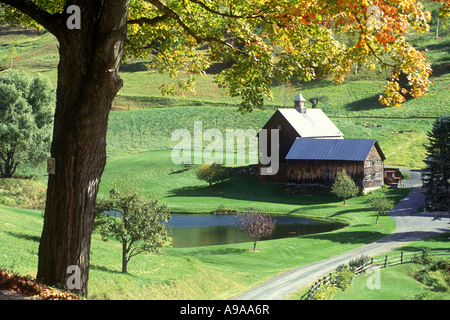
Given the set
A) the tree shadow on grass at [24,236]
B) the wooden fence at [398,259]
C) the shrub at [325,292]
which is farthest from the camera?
the wooden fence at [398,259]

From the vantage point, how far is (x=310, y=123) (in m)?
68.2

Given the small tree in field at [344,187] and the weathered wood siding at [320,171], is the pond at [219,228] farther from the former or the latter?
the weathered wood siding at [320,171]

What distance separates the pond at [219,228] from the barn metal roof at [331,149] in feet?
42.4

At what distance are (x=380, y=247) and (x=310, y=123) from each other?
35.6 m

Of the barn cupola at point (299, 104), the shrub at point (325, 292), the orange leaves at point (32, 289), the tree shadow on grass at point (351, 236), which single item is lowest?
the tree shadow on grass at point (351, 236)

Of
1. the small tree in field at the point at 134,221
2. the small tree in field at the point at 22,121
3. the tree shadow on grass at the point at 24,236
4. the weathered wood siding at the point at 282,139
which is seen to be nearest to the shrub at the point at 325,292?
the small tree in field at the point at 134,221

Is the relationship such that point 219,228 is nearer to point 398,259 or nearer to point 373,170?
point 398,259

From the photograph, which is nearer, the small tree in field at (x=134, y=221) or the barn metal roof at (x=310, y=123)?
the small tree in field at (x=134, y=221)

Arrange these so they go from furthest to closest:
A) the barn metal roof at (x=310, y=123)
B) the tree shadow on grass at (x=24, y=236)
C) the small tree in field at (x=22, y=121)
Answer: the barn metal roof at (x=310, y=123) < the small tree in field at (x=22, y=121) < the tree shadow on grass at (x=24, y=236)

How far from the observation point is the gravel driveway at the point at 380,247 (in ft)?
80.1

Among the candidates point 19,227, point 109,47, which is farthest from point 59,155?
point 19,227

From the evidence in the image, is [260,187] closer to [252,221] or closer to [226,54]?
[252,221]

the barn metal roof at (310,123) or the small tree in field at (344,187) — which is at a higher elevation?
the barn metal roof at (310,123)

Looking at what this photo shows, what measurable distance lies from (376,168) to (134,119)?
53454 millimetres
